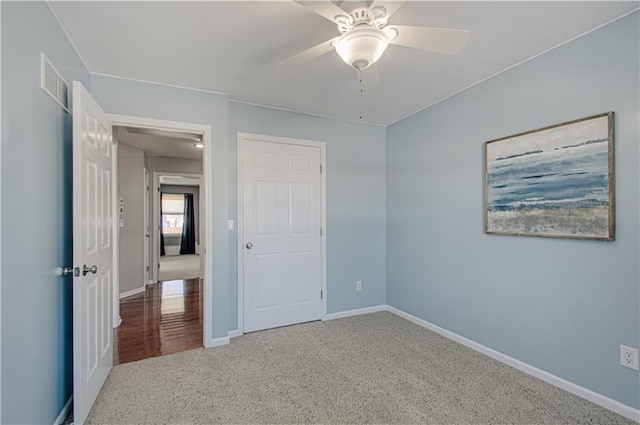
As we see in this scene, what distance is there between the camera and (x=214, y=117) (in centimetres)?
299

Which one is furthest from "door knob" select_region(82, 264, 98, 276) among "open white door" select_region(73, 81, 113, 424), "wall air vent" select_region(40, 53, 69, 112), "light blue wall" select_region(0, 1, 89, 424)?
"wall air vent" select_region(40, 53, 69, 112)

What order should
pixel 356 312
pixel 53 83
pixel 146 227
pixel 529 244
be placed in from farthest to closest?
pixel 146 227
pixel 356 312
pixel 529 244
pixel 53 83

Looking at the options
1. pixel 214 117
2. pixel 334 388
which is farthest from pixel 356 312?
pixel 214 117

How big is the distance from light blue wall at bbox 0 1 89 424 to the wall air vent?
0.04 metres

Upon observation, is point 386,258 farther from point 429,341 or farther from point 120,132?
point 120,132

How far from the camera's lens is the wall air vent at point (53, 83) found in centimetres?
165

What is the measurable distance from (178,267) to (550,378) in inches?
291

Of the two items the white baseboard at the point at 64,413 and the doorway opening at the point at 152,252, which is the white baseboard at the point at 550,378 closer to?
the doorway opening at the point at 152,252

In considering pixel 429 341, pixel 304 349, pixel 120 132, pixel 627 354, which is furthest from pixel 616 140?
pixel 120 132

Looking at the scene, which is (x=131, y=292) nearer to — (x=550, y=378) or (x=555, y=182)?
(x=550, y=378)

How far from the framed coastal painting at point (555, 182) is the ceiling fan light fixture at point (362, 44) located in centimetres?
155

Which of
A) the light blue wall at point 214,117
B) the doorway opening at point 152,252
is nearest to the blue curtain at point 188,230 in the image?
the doorway opening at point 152,252

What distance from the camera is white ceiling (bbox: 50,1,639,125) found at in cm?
179

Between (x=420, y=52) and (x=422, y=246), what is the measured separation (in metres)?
2.05
